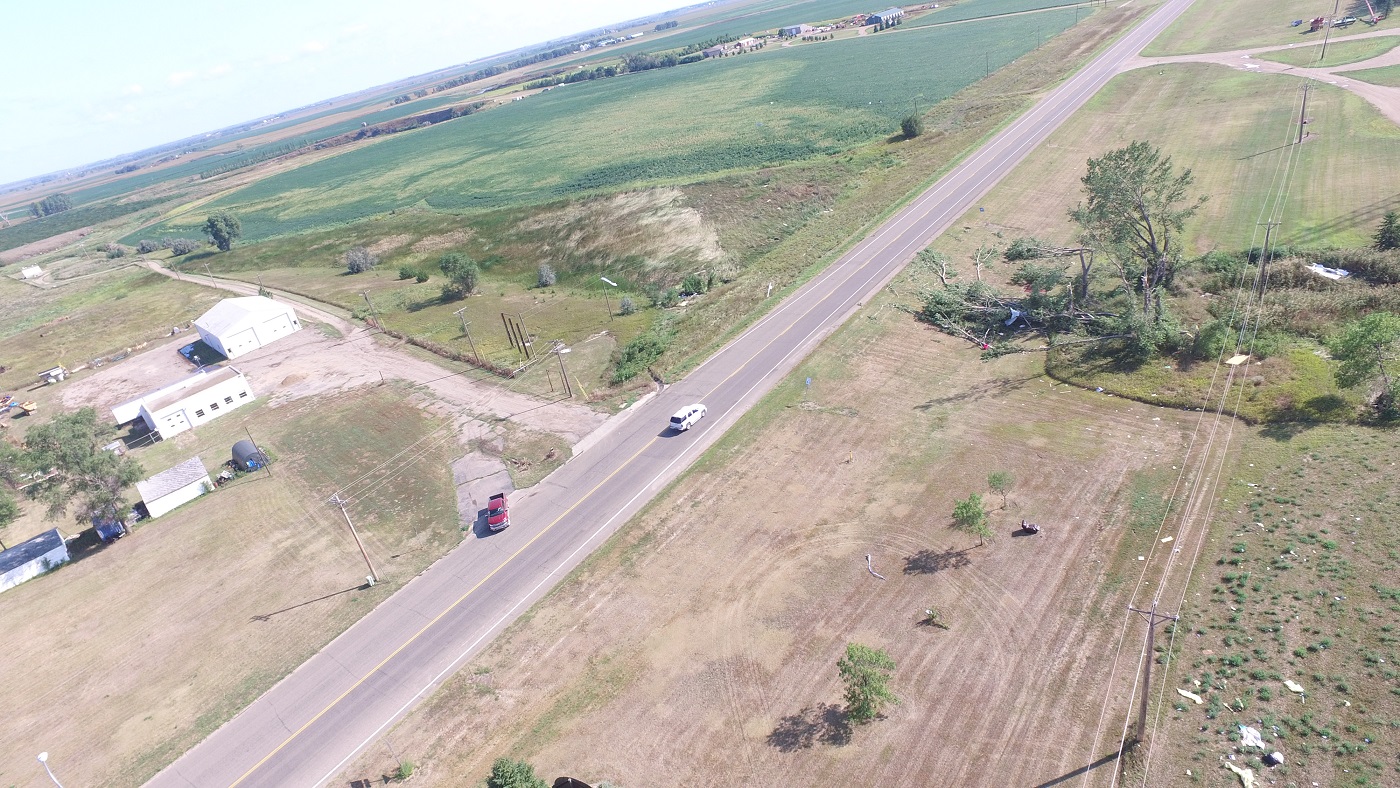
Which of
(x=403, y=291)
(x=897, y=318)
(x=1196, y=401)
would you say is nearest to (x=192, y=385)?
(x=403, y=291)

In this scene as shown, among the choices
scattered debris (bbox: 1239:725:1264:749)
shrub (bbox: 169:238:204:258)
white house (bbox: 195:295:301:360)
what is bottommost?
scattered debris (bbox: 1239:725:1264:749)

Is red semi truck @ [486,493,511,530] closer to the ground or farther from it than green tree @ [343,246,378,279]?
closer to the ground

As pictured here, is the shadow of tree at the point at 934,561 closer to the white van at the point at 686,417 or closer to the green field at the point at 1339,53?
the white van at the point at 686,417

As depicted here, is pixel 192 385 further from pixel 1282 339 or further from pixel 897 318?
pixel 1282 339

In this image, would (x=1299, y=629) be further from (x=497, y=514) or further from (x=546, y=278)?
(x=546, y=278)

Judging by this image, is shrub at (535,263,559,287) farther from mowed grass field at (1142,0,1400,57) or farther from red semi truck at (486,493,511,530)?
mowed grass field at (1142,0,1400,57)

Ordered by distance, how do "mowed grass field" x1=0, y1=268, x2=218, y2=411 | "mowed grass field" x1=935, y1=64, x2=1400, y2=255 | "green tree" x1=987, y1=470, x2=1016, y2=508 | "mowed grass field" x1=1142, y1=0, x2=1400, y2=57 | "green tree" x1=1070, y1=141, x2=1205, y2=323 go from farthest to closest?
"mowed grass field" x1=1142, y1=0, x2=1400, y2=57
"mowed grass field" x1=0, y1=268, x2=218, y2=411
"mowed grass field" x1=935, y1=64, x2=1400, y2=255
"green tree" x1=1070, y1=141, x2=1205, y2=323
"green tree" x1=987, y1=470, x2=1016, y2=508

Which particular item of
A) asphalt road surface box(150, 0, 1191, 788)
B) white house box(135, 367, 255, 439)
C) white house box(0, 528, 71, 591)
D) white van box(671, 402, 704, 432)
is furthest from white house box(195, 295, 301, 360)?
white van box(671, 402, 704, 432)

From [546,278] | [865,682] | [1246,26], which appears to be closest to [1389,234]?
[865,682]
